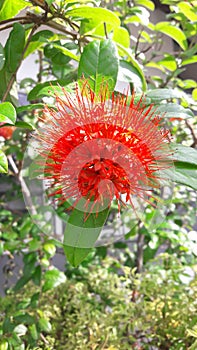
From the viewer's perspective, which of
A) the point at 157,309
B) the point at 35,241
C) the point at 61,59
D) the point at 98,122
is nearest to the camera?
the point at 98,122

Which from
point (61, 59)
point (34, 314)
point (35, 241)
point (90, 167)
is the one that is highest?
point (61, 59)

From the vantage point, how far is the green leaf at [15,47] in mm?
482

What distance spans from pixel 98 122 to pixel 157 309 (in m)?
0.57

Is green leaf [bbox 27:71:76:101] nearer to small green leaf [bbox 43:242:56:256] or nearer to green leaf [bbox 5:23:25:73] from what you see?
green leaf [bbox 5:23:25:73]

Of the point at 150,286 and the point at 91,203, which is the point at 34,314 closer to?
the point at 150,286

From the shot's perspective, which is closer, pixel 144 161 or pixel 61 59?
pixel 144 161

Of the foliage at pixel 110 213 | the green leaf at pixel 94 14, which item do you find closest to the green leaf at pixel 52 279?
the foliage at pixel 110 213

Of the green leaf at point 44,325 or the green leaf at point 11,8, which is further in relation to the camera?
the green leaf at point 44,325

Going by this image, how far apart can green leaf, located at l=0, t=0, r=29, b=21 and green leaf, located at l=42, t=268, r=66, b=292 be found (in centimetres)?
57

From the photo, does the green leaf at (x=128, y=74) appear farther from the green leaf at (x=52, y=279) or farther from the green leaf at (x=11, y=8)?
the green leaf at (x=52, y=279)

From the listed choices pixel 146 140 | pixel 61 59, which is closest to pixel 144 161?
pixel 146 140

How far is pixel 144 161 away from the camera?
35 cm

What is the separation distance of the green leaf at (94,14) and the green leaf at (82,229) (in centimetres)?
Result: 20

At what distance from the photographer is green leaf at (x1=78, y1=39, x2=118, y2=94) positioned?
0.38 m
